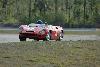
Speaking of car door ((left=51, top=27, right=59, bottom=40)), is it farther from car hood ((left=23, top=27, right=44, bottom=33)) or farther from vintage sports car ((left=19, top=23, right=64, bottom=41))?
car hood ((left=23, top=27, right=44, bottom=33))

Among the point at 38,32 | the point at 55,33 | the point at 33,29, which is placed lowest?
the point at 55,33

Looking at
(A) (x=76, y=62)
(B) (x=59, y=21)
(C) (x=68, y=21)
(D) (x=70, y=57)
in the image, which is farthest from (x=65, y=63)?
(B) (x=59, y=21)

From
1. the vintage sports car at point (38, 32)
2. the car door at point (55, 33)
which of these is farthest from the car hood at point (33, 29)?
the car door at point (55, 33)

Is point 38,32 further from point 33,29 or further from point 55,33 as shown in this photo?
point 55,33

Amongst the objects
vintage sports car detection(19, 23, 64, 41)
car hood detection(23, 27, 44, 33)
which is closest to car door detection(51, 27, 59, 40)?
vintage sports car detection(19, 23, 64, 41)

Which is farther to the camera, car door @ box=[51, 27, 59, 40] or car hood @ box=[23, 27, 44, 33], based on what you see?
car door @ box=[51, 27, 59, 40]

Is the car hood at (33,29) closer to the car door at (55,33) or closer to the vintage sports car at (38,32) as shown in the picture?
the vintage sports car at (38,32)

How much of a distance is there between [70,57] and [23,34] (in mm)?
7612

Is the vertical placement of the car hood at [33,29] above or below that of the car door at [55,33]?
above

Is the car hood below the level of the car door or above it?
above

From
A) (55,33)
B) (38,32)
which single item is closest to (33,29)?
(38,32)

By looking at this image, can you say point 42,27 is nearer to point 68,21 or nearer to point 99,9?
point 68,21

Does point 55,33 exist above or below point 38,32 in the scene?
below

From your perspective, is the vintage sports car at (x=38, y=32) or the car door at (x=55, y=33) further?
the car door at (x=55, y=33)
